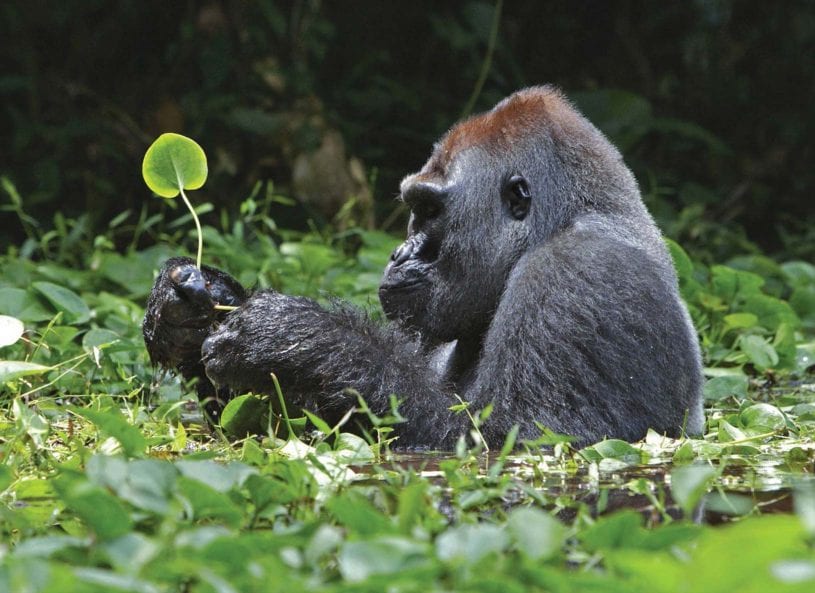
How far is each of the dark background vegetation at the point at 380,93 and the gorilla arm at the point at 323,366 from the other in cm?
467

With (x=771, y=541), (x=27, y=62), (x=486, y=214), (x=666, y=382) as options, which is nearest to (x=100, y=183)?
(x=27, y=62)

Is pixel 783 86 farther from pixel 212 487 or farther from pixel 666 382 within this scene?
pixel 212 487

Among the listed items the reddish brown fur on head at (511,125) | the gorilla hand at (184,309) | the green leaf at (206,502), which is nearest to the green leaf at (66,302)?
the gorilla hand at (184,309)

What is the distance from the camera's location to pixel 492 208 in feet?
13.4

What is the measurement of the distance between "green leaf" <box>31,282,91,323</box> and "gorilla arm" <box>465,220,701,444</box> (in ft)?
6.30

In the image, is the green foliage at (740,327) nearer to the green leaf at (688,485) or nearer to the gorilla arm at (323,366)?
the gorilla arm at (323,366)

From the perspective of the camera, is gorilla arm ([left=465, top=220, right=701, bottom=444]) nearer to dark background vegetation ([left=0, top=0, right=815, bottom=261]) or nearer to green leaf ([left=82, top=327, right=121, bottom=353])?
green leaf ([left=82, top=327, right=121, bottom=353])

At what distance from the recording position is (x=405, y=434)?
3.67 meters

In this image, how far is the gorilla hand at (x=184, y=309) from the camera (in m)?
4.00

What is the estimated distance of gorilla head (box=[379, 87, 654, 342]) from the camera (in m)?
4.06

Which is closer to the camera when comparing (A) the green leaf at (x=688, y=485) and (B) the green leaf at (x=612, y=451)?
(A) the green leaf at (x=688, y=485)

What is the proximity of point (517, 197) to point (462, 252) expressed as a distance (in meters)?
0.26

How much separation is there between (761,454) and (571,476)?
688mm

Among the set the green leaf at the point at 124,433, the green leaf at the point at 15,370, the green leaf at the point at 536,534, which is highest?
the green leaf at the point at 536,534
